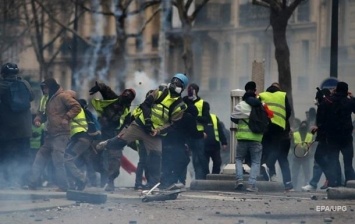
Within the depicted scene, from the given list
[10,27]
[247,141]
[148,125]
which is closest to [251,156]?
[247,141]

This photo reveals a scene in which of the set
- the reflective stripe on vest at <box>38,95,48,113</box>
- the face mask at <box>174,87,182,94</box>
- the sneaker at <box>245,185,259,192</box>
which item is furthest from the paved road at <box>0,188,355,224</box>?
the reflective stripe on vest at <box>38,95,48,113</box>

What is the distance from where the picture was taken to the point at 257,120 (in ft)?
66.9

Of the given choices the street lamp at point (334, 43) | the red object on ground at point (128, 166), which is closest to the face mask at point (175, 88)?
the red object on ground at point (128, 166)

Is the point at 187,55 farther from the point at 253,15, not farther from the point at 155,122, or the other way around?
the point at 155,122

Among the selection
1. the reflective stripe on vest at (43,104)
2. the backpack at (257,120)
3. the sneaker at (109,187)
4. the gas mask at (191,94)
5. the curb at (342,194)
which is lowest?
the sneaker at (109,187)

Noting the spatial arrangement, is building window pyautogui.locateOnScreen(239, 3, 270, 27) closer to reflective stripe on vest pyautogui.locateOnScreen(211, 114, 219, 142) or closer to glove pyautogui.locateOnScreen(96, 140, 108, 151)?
reflective stripe on vest pyautogui.locateOnScreen(211, 114, 219, 142)

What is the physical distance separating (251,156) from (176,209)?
3.69m

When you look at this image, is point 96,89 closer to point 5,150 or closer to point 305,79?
point 5,150

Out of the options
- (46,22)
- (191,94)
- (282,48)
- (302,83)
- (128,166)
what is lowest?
(128,166)

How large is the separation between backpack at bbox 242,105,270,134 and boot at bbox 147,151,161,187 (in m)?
1.34

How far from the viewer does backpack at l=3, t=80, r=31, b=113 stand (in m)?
20.7

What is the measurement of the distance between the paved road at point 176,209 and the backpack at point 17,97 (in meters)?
1.65

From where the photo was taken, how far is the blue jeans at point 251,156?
67.1ft

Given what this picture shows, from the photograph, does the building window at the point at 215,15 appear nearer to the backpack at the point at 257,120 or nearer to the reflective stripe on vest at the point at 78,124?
the reflective stripe on vest at the point at 78,124
